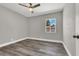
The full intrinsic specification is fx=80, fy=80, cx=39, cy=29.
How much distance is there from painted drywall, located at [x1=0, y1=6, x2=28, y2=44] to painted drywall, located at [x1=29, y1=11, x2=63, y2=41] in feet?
0.33

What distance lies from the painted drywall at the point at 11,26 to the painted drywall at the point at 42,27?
0.33ft

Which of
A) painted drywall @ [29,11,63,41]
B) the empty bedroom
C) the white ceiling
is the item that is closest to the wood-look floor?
the empty bedroom

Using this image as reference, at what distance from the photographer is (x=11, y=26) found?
1312 mm

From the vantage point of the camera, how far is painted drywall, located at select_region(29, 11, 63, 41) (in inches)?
46.2

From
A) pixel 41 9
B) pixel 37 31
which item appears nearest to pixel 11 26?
pixel 37 31

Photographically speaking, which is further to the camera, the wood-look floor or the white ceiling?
the wood-look floor

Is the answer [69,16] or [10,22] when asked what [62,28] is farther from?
[10,22]

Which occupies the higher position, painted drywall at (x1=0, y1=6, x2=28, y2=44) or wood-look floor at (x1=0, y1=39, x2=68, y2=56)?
painted drywall at (x1=0, y1=6, x2=28, y2=44)

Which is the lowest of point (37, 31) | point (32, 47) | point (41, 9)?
point (32, 47)

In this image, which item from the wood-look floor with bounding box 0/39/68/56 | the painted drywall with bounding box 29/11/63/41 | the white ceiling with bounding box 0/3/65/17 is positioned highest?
the white ceiling with bounding box 0/3/65/17

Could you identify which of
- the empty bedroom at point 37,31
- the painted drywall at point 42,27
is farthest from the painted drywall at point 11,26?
the painted drywall at point 42,27

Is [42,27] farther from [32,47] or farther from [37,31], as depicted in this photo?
[32,47]

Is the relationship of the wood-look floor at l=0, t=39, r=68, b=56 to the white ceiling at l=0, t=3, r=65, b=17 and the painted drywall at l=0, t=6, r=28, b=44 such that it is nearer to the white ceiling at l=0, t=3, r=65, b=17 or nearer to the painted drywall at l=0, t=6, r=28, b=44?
the painted drywall at l=0, t=6, r=28, b=44

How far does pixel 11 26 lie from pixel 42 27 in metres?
0.51
